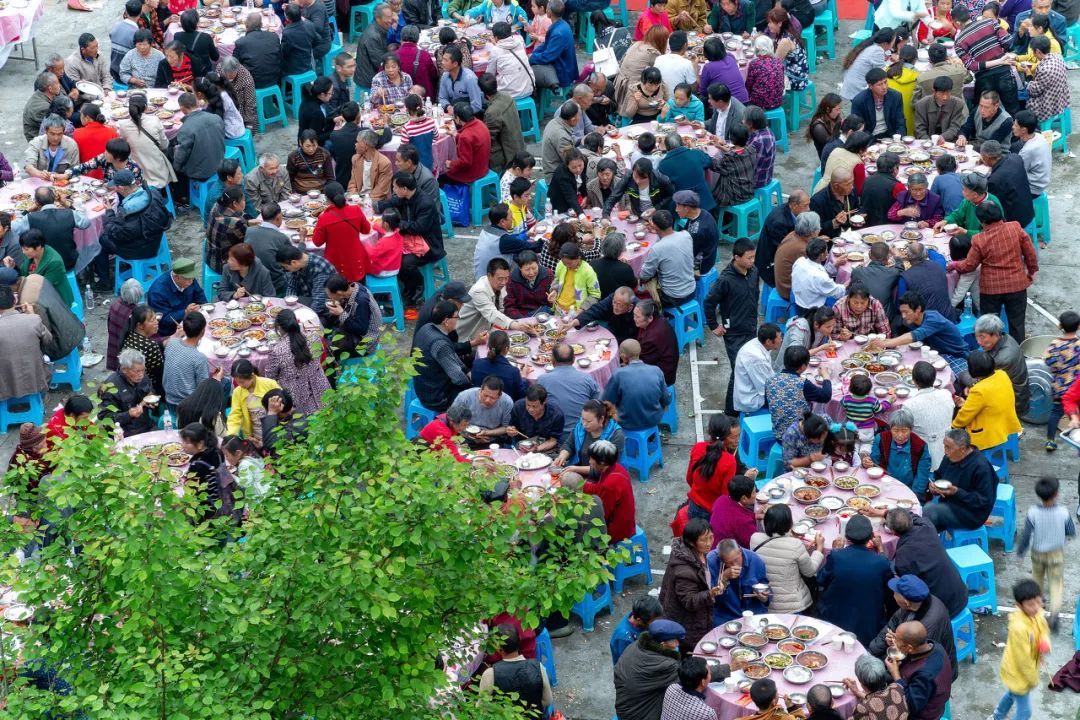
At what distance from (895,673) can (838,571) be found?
1065 mm

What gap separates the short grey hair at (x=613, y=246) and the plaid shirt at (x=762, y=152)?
2786 mm

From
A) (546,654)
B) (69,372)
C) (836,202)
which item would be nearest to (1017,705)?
(546,654)

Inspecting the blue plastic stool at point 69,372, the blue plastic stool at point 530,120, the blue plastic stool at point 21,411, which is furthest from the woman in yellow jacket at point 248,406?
the blue plastic stool at point 530,120

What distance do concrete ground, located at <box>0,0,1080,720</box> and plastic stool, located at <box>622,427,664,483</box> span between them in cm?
12

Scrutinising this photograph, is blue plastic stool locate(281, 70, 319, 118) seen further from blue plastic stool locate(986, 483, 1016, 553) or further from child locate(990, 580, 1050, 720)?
child locate(990, 580, 1050, 720)

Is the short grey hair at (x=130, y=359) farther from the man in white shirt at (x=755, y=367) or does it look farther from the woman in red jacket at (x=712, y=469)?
the man in white shirt at (x=755, y=367)

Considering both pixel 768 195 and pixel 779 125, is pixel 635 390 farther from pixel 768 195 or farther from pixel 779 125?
pixel 779 125

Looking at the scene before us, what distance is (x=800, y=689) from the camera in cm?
1139

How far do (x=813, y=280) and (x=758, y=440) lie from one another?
1.81 meters

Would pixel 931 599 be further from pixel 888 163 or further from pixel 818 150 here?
pixel 818 150

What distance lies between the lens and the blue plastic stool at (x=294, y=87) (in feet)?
70.0

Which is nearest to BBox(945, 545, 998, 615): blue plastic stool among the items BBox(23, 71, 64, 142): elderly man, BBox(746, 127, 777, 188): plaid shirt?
BBox(746, 127, 777, 188): plaid shirt

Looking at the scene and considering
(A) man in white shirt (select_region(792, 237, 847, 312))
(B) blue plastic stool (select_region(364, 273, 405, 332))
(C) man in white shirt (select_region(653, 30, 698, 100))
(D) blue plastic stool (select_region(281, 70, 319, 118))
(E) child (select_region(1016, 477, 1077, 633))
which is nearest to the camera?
(E) child (select_region(1016, 477, 1077, 633))

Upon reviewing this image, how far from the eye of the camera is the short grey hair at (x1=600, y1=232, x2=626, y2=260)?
623 inches
